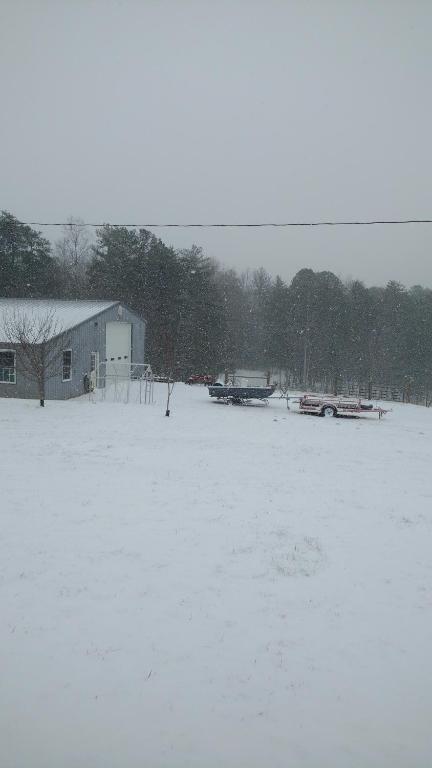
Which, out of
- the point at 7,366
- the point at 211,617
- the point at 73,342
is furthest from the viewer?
the point at 73,342

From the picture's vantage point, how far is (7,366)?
21.2 meters

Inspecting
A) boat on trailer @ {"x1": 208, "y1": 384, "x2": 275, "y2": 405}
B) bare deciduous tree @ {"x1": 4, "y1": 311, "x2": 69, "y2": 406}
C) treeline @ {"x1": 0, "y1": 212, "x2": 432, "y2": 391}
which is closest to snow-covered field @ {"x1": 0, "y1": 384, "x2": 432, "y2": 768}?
bare deciduous tree @ {"x1": 4, "y1": 311, "x2": 69, "y2": 406}

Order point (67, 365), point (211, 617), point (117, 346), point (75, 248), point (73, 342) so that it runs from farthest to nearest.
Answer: point (75, 248) < point (117, 346) < point (73, 342) < point (67, 365) < point (211, 617)

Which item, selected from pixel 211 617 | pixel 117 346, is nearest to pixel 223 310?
pixel 117 346

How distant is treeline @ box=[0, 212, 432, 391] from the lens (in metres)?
45.3

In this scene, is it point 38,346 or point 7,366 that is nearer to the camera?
point 38,346

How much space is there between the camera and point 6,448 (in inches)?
464

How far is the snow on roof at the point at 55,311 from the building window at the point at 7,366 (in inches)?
30.3

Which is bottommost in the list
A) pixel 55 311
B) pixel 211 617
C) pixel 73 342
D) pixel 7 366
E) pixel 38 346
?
pixel 211 617

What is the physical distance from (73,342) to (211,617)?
1927cm

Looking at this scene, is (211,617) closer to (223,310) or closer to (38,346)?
(38,346)

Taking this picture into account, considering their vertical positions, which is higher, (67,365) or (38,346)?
(38,346)

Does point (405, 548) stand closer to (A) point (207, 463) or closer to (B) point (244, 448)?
(A) point (207, 463)

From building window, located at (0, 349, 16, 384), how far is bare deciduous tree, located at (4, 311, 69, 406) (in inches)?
15.5
